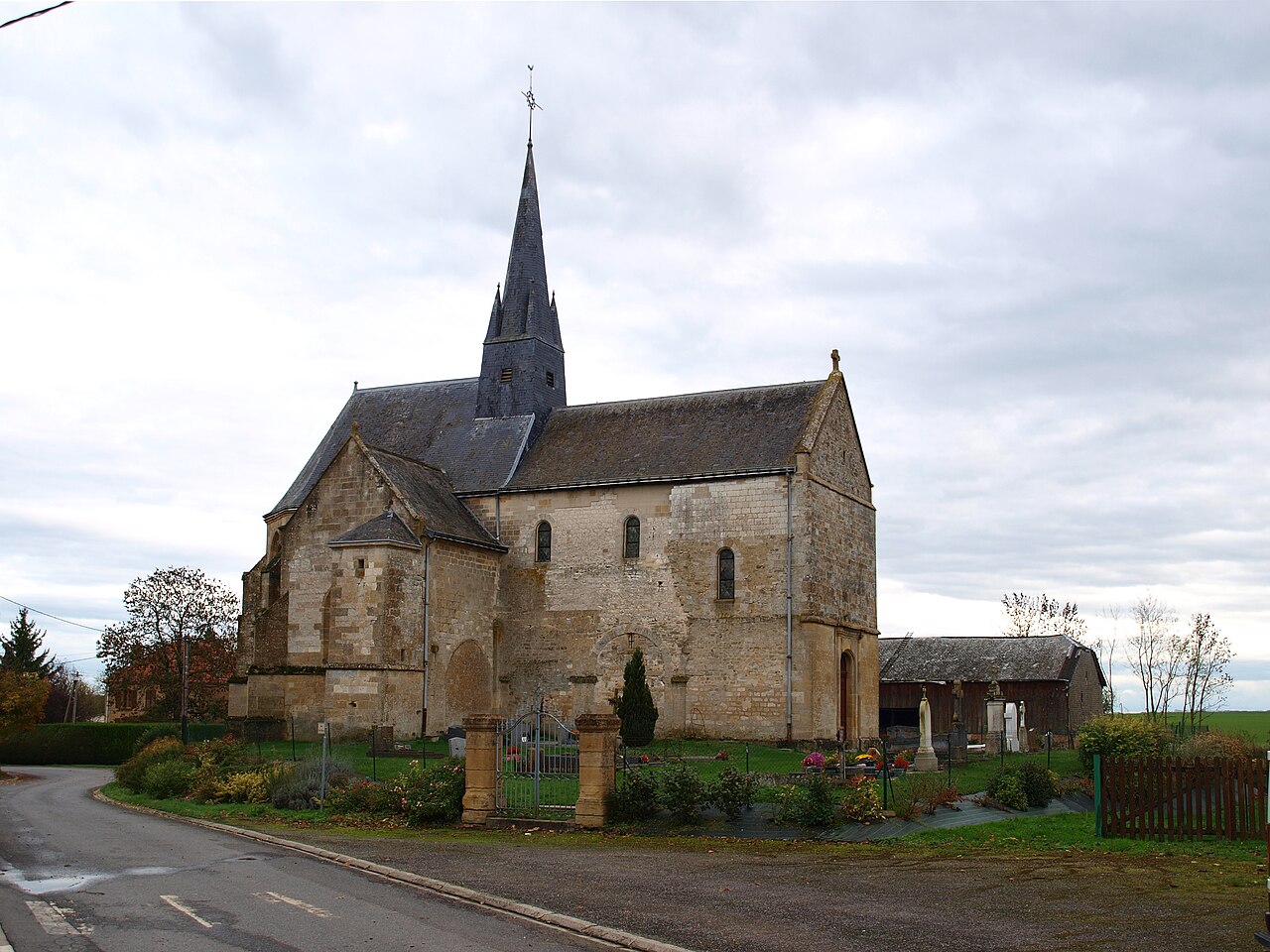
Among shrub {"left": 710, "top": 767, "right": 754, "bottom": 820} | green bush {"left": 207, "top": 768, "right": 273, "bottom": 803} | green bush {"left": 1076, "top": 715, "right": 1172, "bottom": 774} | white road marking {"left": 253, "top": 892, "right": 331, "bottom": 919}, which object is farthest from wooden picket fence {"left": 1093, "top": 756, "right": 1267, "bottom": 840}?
green bush {"left": 207, "top": 768, "right": 273, "bottom": 803}

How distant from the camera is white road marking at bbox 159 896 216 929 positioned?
39.2ft

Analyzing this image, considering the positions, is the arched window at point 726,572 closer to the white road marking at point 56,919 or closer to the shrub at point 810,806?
the shrub at point 810,806

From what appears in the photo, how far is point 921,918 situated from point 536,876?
16.8 feet

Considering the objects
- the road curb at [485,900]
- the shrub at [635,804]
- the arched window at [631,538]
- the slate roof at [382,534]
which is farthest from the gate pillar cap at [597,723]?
the arched window at [631,538]

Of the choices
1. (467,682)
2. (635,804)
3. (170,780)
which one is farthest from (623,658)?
(635,804)

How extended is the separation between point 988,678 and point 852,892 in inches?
1557

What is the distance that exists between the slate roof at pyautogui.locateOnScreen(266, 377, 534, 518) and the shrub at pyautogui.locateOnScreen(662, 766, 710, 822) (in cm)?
2258

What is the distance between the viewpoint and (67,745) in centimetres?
5103

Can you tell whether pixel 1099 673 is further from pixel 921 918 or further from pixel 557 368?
pixel 921 918

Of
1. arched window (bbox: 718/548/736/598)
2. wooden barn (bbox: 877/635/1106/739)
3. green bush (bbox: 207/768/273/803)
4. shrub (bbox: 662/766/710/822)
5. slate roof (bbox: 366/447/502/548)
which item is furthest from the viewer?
wooden barn (bbox: 877/635/1106/739)

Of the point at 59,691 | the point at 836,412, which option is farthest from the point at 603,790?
the point at 59,691

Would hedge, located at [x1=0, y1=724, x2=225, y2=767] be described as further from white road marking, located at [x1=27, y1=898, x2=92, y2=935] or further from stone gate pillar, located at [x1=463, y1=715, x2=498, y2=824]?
white road marking, located at [x1=27, y1=898, x2=92, y2=935]

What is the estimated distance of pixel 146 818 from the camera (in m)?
24.0

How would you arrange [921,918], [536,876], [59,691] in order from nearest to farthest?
[921,918]
[536,876]
[59,691]
